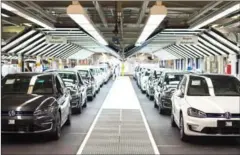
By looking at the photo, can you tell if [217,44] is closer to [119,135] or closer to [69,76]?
[69,76]

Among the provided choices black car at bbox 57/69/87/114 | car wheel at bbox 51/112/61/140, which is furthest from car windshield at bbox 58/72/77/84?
car wheel at bbox 51/112/61/140

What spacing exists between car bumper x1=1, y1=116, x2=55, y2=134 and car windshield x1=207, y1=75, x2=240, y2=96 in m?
4.29

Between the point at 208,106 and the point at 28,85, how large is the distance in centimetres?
464

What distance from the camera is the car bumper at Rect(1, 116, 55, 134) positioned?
348 inches

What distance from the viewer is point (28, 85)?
10.7 meters

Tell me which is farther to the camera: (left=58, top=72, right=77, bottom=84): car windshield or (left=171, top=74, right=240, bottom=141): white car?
(left=58, top=72, right=77, bottom=84): car windshield

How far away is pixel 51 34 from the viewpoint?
24766mm

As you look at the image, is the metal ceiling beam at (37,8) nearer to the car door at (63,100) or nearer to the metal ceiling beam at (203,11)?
the car door at (63,100)

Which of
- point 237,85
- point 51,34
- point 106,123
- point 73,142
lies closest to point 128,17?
point 51,34

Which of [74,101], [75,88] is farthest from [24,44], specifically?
[74,101]

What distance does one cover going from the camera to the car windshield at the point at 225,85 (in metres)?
10.2

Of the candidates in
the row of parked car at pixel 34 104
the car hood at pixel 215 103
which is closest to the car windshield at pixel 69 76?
the row of parked car at pixel 34 104

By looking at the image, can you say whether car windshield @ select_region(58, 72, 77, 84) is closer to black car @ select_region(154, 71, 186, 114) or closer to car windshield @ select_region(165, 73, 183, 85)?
black car @ select_region(154, 71, 186, 114)

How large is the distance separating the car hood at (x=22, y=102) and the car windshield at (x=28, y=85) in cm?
55
